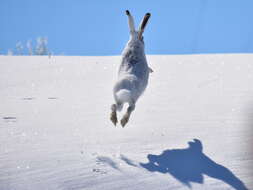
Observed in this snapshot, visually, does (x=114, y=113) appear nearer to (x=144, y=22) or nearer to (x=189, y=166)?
(x=189, y=166)

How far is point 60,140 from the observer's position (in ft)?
12.0

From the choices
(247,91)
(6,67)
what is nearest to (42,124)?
(247,91)

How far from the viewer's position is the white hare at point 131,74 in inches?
154

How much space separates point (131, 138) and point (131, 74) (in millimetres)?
794

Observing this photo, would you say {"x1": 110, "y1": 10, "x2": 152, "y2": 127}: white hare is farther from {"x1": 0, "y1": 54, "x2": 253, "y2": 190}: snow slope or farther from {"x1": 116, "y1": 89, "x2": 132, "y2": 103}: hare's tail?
{"x1": 0, "y1": 54, "x2": 253, "y2": 190}: snow slope

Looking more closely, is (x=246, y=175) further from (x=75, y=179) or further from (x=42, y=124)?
(x=42, y=124)

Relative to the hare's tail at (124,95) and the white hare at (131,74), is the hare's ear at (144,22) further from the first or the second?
the hare's tail at (124,95)

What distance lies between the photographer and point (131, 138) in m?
3.78

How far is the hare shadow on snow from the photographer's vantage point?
2756mm

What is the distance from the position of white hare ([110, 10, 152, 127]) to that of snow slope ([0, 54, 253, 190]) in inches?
12.8

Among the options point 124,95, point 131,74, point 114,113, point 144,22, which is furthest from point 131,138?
point 144,22

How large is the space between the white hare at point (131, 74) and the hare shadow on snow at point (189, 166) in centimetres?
75

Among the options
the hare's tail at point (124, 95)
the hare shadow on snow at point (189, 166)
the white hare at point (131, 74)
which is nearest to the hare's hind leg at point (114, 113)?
the white hare at point (131, 74)

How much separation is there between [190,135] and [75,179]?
5.32 ft
